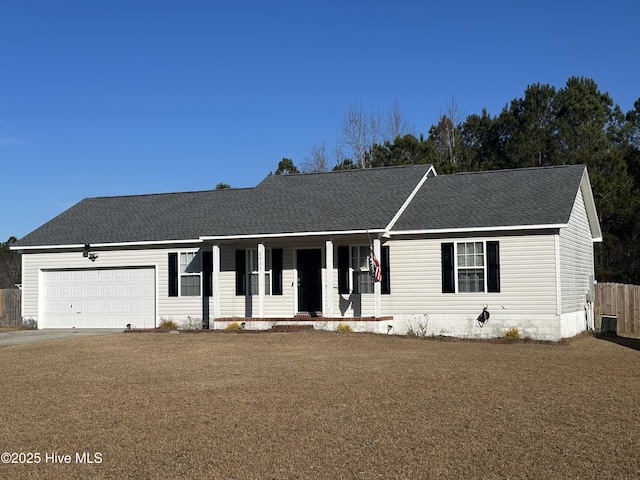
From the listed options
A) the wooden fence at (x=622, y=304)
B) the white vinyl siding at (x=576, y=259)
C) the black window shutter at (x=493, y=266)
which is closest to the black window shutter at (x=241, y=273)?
the black window shutter at (x=493, y=266)

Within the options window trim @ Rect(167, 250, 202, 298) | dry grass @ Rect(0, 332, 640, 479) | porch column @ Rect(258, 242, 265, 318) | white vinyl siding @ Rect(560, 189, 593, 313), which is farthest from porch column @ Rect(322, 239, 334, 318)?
white vinyl siding @ Rect(560, 189, 593, 313)

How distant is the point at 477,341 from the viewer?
2109cm

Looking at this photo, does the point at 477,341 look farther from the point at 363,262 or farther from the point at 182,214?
the point at 182,214

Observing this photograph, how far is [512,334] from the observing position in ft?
70.2

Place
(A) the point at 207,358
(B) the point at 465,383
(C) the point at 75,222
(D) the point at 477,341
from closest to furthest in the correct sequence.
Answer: (B) the point at 465,383
(A) the point at 207,358
(D) the point at 477,341
(C) the point at 75,222

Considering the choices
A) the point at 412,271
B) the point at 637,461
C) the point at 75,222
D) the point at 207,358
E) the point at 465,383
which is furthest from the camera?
the point at 75,222

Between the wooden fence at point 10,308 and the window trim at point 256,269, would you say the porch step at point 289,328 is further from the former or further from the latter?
the wooden fence at point 10,308

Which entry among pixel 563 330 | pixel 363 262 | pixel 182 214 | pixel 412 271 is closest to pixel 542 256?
pixel 563 330

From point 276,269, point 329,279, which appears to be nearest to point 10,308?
point 276,269

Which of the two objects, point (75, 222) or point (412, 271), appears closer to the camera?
point (412, 271)

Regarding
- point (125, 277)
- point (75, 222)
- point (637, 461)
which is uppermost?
point (75, 222)

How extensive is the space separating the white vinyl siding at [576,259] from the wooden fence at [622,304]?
838 millimetres

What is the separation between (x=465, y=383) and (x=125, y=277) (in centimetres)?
1657

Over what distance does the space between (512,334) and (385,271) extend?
411cm
